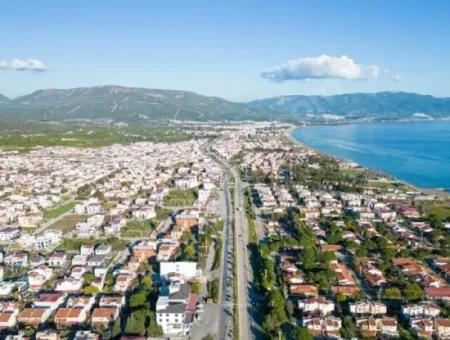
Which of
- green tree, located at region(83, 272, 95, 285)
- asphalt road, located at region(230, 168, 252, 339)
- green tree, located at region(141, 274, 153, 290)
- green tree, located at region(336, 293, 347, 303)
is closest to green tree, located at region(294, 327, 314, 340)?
asphalt road, located at region(230, 168, 252, 339)

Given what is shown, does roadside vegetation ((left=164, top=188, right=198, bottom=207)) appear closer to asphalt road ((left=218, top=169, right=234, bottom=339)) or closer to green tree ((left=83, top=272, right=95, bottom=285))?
asphalt road ((left=218, top=169, right=234, bottom=339))

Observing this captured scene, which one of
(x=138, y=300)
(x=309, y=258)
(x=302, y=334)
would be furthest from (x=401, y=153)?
(x=138, y=300)

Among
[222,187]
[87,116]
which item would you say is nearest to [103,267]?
[222,187]

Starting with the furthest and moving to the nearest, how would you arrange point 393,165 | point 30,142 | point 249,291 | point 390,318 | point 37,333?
1. point 30,142
2. point 393,165
3. point 249,291
4. point 390,318
5. point 37,333

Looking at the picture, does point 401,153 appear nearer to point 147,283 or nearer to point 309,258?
point 309,258

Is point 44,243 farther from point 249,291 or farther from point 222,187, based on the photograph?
point 222,187

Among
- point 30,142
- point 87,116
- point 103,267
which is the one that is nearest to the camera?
point 103,267
